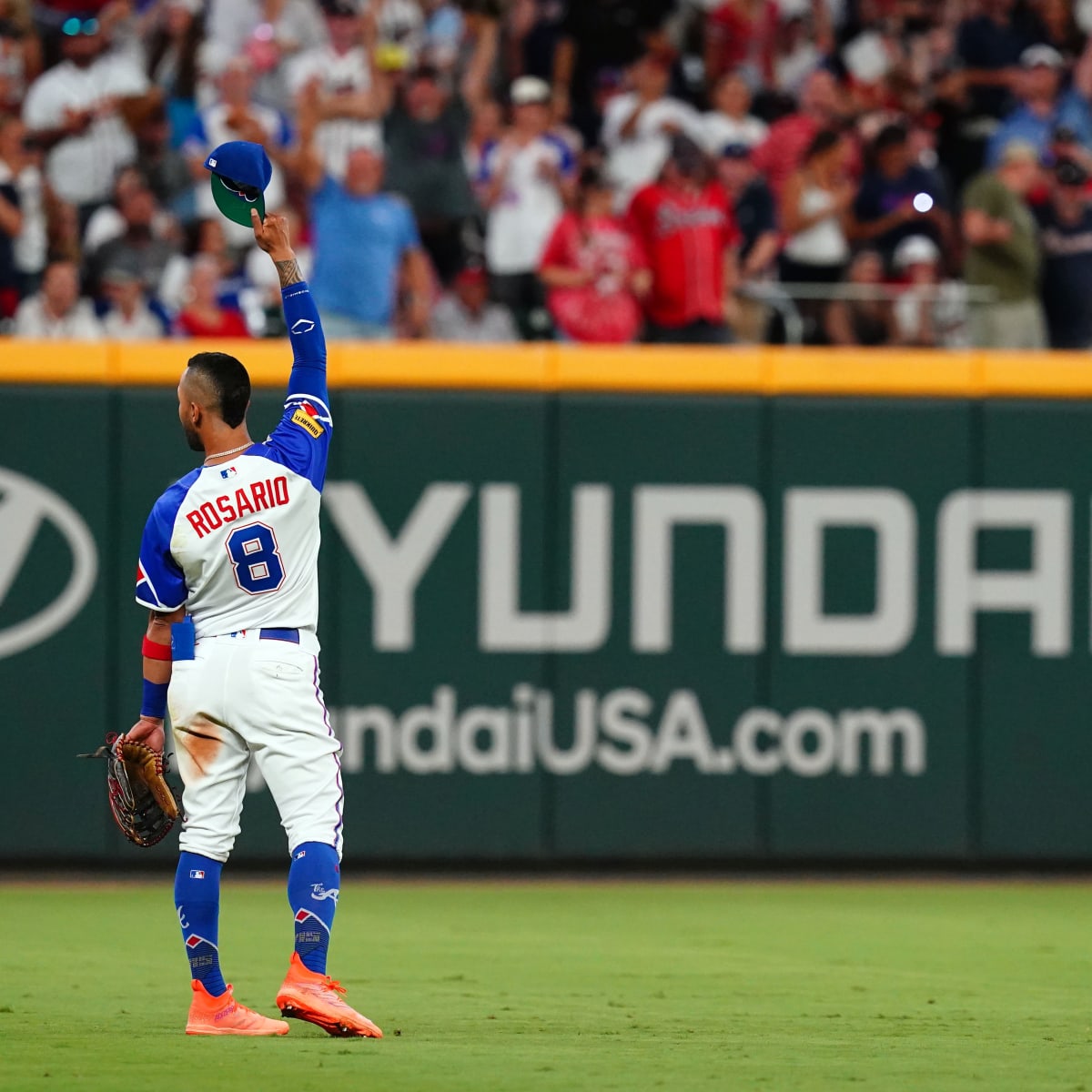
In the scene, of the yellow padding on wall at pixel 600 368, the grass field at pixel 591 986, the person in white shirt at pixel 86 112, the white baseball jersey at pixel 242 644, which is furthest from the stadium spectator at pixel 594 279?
the white baseball jersey at pixel 242 644

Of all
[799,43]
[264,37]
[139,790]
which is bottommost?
[139,790]

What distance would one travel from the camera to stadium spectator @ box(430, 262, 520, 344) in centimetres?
1231

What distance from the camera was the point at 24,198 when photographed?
12.3 meters

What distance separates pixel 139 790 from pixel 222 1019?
71 centimetres

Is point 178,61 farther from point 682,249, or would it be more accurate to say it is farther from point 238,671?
point 238,671

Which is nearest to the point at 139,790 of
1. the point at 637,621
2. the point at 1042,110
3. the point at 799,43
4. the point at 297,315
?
the point at 297,315

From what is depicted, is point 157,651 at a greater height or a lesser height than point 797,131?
lesser

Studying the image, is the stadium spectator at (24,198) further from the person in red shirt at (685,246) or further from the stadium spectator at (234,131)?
the person in red shirt at (685,246)

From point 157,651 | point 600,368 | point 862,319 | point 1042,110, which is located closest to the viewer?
point 157,651

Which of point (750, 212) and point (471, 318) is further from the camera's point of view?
point (750, 212)

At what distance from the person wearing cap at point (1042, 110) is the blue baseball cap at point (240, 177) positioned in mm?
9286

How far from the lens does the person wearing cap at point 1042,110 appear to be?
14711 millimetres

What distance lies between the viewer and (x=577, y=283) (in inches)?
474

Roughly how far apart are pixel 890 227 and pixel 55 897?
6.63m
